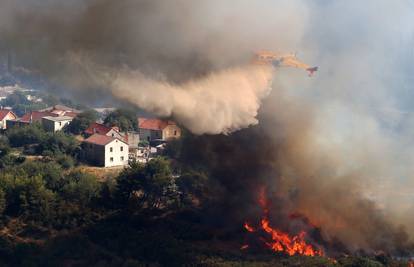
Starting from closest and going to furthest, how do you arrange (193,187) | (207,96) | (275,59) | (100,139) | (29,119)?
(207,96) < (275,59) < (193,187) < (100,139) < (29,119)

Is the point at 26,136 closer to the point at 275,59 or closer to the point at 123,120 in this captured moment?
the point at 123,120

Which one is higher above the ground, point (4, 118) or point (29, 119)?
point (4, 118)

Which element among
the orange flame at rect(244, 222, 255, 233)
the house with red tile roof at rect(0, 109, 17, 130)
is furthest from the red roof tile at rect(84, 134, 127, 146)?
the house with red tile roof at rect(0, 109, 17, 130)

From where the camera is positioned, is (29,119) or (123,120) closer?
(123,120)

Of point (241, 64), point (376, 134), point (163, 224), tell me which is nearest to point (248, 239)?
point (163, 224)

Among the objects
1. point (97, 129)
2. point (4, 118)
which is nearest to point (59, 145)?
point (97, 129)

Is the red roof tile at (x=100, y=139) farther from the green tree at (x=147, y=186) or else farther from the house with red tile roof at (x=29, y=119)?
the house with red tile roof at (x=29, y=119)

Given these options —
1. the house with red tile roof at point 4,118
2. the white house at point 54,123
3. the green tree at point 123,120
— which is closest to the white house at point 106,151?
the green tree at point 123,120
